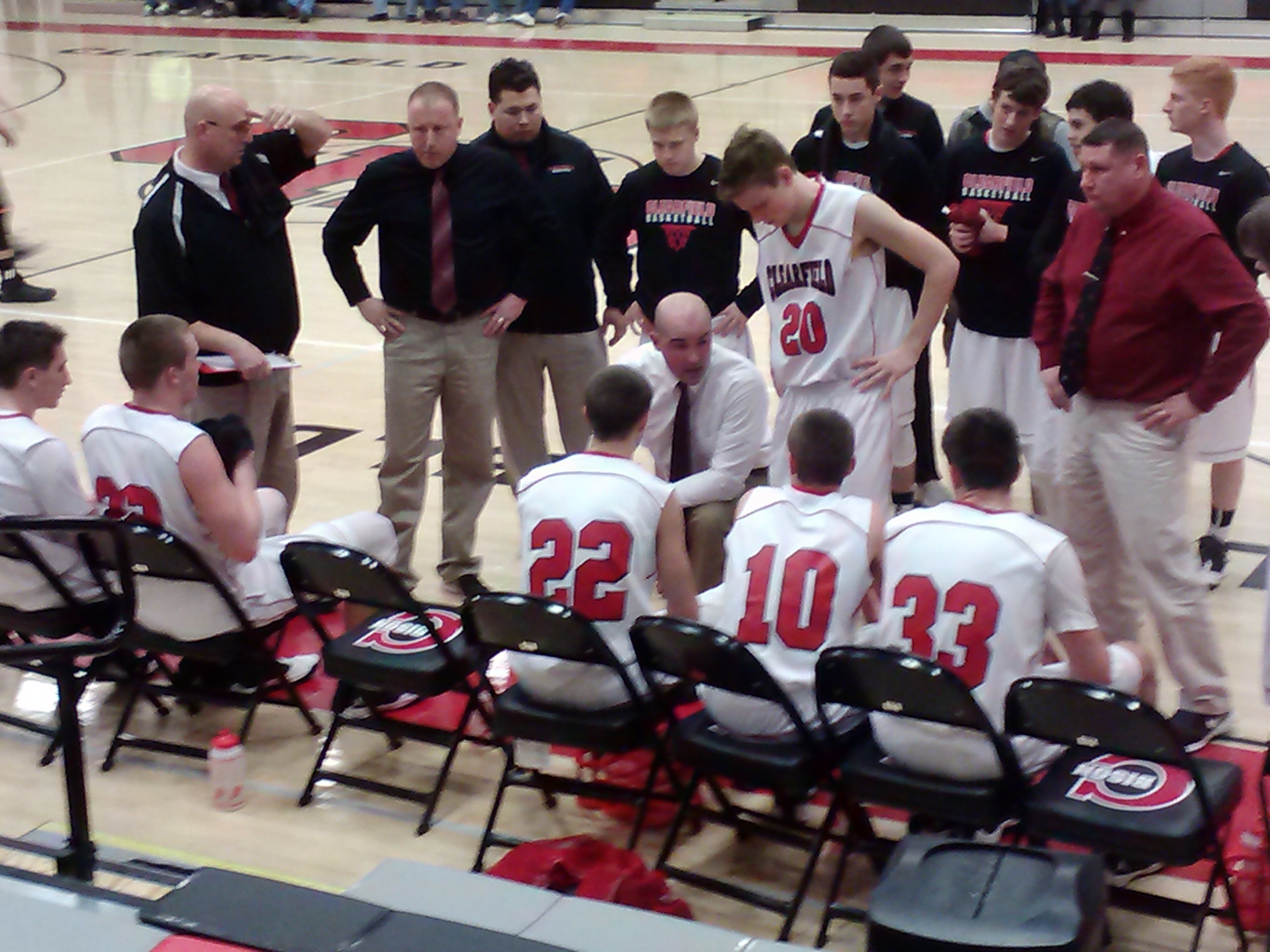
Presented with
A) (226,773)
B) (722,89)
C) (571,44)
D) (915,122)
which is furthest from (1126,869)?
(571,44)

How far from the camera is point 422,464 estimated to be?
610 cm

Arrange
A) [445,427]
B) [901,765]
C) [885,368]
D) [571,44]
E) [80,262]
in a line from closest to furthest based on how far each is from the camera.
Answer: [901,765] < [885,368] < [445,427] < [80,262] < [571,44]

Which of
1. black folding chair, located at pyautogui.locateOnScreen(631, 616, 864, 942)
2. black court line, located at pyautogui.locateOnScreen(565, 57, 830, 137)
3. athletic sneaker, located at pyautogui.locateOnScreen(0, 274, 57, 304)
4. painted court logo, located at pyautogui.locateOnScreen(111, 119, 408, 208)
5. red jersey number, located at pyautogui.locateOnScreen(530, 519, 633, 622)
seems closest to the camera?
black folding chair, located at pyautogui.locateOnScreen(631, 616, 864, 942)

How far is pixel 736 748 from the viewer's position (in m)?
3.96

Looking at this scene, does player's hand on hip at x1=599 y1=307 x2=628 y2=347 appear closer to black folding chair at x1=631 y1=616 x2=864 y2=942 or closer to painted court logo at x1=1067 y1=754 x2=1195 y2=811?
black folding chair at x1=631 y1=616 x2=864 y2=942

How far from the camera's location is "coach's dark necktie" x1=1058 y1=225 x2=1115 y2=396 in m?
4.74

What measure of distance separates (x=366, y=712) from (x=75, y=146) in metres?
11.9

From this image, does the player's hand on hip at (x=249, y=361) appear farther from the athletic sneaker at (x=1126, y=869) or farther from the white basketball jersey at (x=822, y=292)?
the athletic sneaker at (x=1126, y=869)

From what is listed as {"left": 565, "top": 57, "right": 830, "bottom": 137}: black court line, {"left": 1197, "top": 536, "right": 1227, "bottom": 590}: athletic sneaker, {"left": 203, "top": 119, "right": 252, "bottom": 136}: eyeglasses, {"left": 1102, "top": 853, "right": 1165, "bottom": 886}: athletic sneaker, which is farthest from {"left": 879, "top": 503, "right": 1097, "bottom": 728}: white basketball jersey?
{"left": 565, "top": 57, "right": 830, "bottom": 137}: black court line

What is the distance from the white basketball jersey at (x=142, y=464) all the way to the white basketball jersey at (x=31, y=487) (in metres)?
0.08

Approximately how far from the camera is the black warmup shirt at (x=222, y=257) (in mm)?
5605

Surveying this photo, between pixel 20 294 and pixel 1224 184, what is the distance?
24.9ft

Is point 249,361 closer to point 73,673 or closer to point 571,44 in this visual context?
point 73,673

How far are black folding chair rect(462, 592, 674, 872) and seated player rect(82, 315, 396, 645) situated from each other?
3.04ft
